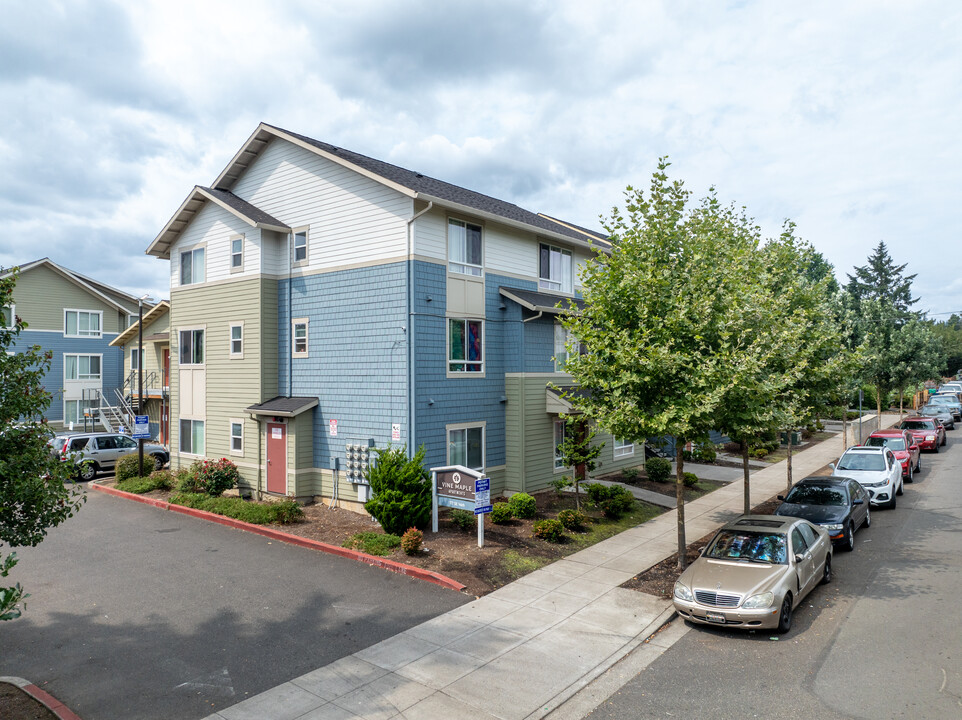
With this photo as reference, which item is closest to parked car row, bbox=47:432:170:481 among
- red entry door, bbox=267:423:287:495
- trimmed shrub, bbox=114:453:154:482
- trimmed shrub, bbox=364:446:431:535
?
trimmed shrub, bbox=114:453:154:482

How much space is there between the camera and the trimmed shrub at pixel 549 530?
15.2m

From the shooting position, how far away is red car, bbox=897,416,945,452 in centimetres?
3241

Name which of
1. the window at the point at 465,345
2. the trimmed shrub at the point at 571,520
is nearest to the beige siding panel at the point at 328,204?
the window at the point at 465,345

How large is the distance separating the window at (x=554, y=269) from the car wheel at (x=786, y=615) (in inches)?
546

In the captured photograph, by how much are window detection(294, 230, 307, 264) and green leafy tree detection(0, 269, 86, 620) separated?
12.4m

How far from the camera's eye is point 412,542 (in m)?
13.7

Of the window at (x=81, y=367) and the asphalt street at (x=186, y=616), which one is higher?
the window at (x=81, y=367)

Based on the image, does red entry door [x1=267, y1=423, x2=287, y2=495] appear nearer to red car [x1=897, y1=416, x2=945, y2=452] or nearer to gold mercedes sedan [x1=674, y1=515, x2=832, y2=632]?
gold mercedes sedan [x1=674, y1=515, x2=832, y2=632]

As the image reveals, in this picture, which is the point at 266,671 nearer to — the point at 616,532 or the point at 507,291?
the point at 616,532

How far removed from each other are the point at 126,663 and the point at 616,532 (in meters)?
11.5

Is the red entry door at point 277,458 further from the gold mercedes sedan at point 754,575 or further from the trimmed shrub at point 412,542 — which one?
the gold mercedes sedan at point 754,575

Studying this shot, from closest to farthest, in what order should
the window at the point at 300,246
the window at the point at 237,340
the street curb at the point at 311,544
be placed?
the street curb at the point at 311,544
the window at the point at 300,246
the window at the point at 237,340

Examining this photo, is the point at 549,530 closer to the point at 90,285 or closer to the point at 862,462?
the point at 862,462

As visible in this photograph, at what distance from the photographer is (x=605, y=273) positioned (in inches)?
528
